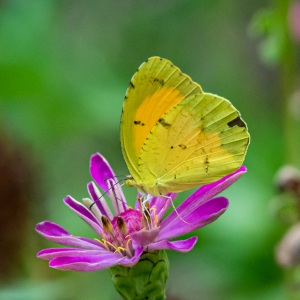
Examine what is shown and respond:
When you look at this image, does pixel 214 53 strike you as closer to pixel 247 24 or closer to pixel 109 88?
pixel 247 24

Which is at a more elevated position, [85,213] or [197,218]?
[85,213]

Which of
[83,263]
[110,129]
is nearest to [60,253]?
[83,263]

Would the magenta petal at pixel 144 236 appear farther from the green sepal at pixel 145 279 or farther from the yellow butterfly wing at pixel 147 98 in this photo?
the yellow butterfly wing at pixel 147 98

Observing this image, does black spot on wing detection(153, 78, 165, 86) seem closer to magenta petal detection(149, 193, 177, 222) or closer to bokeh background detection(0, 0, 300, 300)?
magenta petal detection(149, 193, 177, 222)

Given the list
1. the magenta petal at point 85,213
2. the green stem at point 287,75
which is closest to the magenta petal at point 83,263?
the magenta petal at point 85,213

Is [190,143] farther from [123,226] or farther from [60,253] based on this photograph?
[60,253]

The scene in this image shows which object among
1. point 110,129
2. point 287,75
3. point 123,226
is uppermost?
point 110,129

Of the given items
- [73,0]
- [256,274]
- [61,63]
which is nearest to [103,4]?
[73,0]
